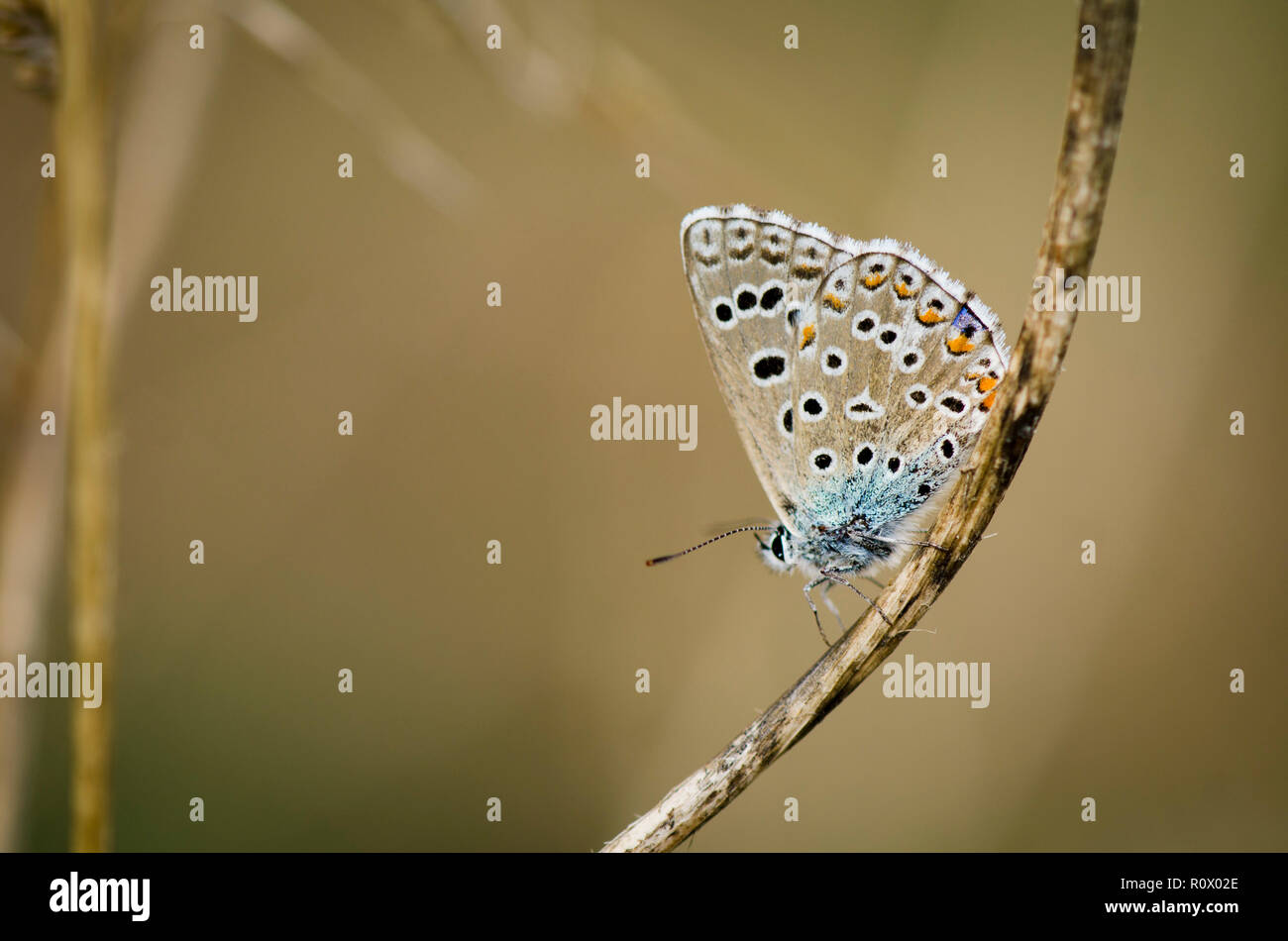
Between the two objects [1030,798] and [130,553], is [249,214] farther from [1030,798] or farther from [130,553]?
[1030,798]

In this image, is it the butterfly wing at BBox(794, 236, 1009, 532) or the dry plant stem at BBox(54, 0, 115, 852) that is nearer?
the dry plant stem at BBox(54, 0, 115, 852)

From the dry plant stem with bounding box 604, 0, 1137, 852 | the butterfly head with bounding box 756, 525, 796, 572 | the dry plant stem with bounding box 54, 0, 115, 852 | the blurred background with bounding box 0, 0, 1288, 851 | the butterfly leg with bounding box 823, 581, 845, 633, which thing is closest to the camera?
the dry plant stem with bounding box 604, 0, 1137, 852

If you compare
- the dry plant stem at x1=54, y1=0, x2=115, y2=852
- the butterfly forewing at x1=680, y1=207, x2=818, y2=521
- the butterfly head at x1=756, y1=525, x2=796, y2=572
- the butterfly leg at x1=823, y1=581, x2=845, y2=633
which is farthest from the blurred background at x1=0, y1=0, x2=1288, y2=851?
the dry plant stem at x1=54, y1=0, x2=115, y2=852

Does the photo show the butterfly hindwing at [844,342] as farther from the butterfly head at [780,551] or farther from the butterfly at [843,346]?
the butterfly head at [780,551]

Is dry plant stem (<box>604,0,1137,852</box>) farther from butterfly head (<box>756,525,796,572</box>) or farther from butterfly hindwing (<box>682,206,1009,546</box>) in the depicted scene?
butterfly head (<box>756,525,796,572</box>)

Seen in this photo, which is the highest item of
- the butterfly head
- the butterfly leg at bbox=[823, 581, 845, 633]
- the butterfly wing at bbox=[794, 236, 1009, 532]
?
the butterfly wing at bbox=[794, 236, 1009, 532]
